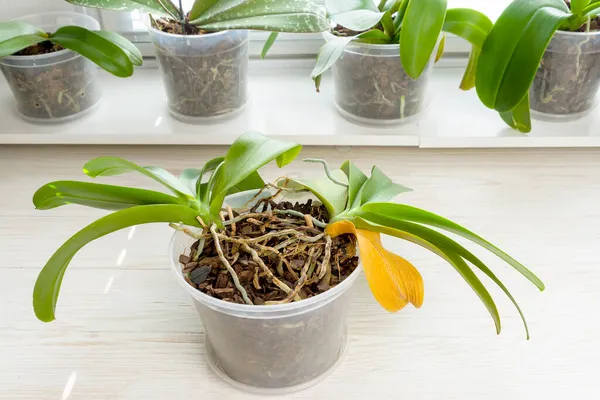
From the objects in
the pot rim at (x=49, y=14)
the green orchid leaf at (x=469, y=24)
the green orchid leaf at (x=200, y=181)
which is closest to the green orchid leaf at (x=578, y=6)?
the green orchid leaf at (x=469, y=24)

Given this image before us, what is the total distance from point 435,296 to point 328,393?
0.22 meters

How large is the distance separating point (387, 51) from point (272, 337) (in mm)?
525

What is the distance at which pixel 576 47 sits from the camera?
102cm

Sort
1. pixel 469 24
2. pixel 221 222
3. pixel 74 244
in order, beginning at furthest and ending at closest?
1. pixel 469 24
2. pixel 221 222
3. pixel 74 244

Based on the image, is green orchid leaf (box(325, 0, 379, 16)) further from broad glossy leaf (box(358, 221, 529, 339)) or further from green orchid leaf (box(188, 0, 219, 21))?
broad glossy leaf (box(358, 221, 529, 339))

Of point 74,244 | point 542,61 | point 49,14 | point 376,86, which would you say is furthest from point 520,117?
point 49,14

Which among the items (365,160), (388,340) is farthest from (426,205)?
(388,340)

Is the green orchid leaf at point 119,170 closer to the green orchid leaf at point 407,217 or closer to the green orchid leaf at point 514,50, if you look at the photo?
the green orchid leaf at point 407,217

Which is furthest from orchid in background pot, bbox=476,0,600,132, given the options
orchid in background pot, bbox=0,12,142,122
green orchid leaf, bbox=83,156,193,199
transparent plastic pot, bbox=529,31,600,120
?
orchid in background pot, bbox=0,12,142,122

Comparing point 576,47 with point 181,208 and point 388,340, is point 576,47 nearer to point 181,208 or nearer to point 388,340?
point 388,340

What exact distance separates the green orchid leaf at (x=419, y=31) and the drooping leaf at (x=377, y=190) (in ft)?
0.69

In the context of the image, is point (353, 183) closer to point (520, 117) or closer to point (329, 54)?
point (329, 54)

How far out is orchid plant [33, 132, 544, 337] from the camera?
2.15 ft

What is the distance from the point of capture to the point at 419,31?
0.90 m
